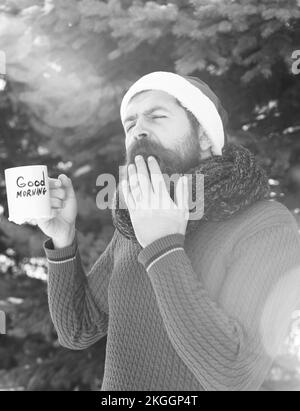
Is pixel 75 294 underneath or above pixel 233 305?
underneath

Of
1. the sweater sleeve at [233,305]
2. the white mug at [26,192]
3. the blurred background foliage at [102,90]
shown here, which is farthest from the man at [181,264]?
the blurred background foliage at [102,90]

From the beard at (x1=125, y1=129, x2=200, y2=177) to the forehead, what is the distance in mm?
137

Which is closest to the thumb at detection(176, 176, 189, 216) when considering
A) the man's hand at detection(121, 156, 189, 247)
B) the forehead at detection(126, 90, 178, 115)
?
the man's hand at detection(121, 156, 189, 247)

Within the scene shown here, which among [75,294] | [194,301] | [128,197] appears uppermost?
[128,197]

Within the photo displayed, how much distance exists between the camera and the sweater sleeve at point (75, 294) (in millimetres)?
1837

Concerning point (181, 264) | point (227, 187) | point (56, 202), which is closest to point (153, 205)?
point (181, 264)

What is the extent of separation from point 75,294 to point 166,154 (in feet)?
1.86

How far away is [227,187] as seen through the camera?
5.30ft

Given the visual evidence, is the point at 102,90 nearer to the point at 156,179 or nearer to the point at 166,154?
the point at 166,154

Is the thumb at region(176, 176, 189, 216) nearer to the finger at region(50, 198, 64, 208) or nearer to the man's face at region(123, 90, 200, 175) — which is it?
the man's face at region(123, 90, 200, 175)

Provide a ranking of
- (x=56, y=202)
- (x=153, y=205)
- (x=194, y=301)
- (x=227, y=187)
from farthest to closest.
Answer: (x=56, y=202) < (x=227, y=187) < (x=153, y=205) < (x=194, y=301)

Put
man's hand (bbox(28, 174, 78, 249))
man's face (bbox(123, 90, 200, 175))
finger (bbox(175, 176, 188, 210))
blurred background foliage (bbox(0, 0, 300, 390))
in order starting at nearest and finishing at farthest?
1. finger (bbox(175, 176, 188, 210))
2. man's face (bbox(123, 90, 200, 175))
3. man's hand (bbox(28, 174, 78, 249))
4. blurred background foliage (bbox(0, 0, 300, 390))

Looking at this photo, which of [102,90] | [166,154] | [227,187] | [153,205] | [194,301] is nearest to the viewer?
A: [194,301]

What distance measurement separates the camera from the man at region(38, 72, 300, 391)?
1.35 m
